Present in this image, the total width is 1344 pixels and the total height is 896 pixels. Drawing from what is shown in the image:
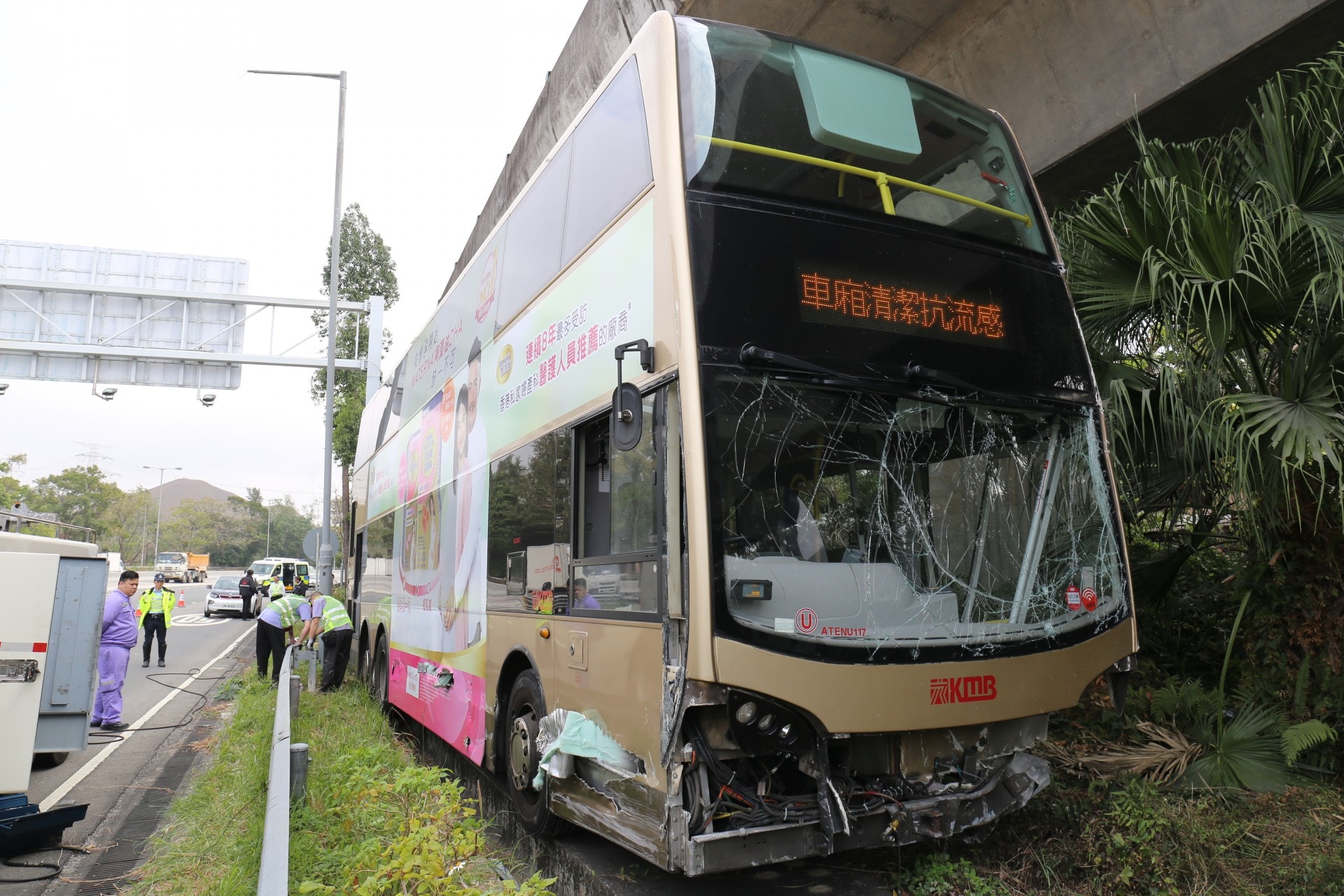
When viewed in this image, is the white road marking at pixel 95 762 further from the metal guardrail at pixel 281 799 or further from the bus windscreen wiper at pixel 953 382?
the bus windscreen wiper at pixel 953 382

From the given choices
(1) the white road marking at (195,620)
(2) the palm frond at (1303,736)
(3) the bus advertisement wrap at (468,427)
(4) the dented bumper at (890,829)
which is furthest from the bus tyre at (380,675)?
(1) the white road marking at (195,620)

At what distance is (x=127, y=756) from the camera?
30.9ft

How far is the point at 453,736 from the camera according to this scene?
7.38 metres

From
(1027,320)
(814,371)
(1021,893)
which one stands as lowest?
(1021,893)

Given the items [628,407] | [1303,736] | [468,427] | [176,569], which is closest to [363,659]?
[468,427]

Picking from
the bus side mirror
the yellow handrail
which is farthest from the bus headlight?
the yellow handrail

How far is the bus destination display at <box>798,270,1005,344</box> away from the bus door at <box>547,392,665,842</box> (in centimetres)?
86

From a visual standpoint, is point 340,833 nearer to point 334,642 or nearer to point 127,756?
point 127,756

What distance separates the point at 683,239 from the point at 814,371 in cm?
82

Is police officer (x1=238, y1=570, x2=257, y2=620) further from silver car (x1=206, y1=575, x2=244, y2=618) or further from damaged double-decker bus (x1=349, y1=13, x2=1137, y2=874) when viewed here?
damaged double-decker bus (x1=349, y1=13, x2=1137, y2=874)

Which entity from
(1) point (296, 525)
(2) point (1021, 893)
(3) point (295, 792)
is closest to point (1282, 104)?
(2) point (1021, 893)

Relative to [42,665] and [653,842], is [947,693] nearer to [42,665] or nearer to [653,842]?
[653,842]

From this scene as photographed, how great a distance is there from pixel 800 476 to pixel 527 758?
2.71m

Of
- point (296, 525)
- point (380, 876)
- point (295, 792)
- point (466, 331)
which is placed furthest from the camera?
point (296, 525)
